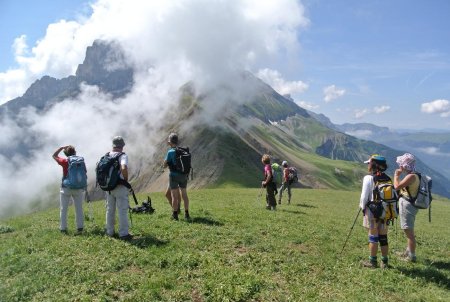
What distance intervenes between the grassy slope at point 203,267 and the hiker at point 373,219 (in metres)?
0.67

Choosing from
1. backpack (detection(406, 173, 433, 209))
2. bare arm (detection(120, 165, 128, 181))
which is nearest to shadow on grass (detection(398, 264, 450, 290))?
backpack (detection(406, 173, 433, 209))

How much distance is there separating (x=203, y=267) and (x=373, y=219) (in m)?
6.30

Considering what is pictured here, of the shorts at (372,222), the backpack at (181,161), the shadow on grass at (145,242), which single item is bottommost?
the shadow on grass at (145,242)

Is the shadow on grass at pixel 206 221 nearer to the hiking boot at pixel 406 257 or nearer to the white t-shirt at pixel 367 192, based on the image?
the white t-shirt at pixel 367 192

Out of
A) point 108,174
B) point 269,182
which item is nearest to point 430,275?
point 108,174

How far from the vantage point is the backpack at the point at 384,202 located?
14336mm

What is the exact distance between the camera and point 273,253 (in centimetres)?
1545

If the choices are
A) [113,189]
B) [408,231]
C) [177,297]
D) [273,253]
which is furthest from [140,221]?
[408,231]

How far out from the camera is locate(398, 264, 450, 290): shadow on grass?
13.7m

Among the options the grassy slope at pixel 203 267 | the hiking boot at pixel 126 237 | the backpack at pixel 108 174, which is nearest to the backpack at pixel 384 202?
the grassy slope at pixel 203 267

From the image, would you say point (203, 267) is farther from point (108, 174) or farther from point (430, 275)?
point (430, 275)

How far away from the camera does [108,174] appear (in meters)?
15.9

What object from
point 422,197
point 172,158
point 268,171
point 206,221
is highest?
point 172,158

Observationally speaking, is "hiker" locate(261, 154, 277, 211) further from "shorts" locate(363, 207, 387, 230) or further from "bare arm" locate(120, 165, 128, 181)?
"bare arm" locate(120, 165, 128, 181)
